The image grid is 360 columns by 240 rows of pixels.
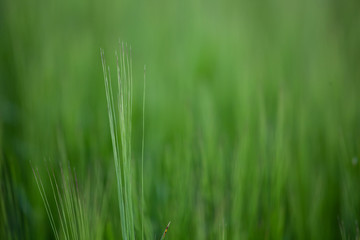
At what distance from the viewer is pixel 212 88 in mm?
685

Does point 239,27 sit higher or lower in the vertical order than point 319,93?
higher

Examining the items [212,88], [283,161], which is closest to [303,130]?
[283,161]

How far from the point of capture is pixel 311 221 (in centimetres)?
48

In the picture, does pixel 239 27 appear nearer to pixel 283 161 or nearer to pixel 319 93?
pixel 319 93

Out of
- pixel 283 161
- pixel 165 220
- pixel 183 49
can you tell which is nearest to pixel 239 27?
pixel 183 49

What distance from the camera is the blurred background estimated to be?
448 mm

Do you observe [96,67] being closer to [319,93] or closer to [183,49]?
[183,49]

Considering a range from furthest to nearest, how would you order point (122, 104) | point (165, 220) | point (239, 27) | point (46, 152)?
point (239, 27), point (46, 152), point (165, 220), point (122, 104)

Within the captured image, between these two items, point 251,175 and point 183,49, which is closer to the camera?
point 251,175

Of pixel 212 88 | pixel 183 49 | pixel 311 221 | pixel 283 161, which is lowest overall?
pixel 311 221

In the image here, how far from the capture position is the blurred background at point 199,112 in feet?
1.47

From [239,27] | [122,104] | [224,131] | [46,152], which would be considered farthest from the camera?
[239,27]

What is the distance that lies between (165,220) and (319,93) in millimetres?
464

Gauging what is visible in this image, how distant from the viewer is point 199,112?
610mm
